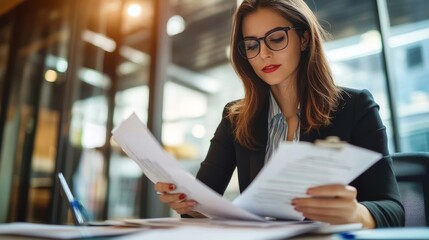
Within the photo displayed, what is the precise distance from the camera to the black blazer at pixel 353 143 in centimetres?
88

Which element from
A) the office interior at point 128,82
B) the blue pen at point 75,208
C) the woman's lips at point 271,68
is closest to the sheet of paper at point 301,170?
the blue pen at point 75,208

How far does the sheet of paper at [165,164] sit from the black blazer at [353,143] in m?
0.32

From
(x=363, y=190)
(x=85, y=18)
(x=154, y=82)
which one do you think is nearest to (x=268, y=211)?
(x=363, y=190)

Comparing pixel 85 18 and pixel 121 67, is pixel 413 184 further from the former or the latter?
pixel 85 18

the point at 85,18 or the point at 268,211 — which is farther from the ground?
the point at 85,18

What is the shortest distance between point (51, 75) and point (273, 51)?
3430 mm

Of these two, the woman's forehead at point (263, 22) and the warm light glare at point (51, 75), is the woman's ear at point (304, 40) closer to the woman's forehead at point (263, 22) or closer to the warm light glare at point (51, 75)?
the woman's forehead at point (263, 22)

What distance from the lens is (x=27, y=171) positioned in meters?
3.95

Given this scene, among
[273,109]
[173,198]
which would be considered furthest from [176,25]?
[173,198]

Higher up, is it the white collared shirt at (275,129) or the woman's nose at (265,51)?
the woman's nose at (265,51)

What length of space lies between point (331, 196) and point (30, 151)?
160 inches

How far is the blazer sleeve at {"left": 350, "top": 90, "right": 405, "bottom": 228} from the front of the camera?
816 mm

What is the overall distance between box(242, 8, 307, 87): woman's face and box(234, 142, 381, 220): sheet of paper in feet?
2.12

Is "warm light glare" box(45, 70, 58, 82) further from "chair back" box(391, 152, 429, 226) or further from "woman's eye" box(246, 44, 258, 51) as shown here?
"chair back" box(391, 152, 429, 226)
